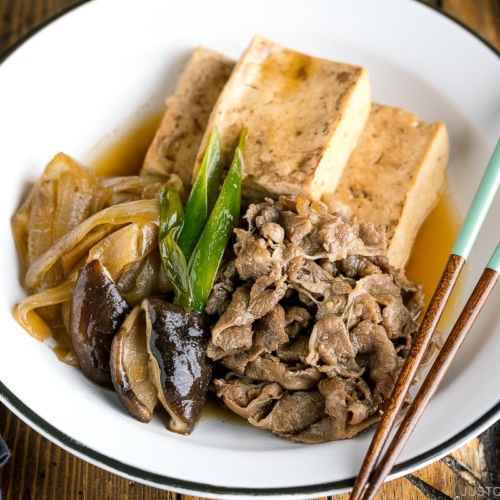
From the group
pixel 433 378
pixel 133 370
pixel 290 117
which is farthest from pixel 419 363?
pixel 290 117

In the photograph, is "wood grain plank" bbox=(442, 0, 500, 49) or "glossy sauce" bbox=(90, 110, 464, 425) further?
"wood grain plank" bbox=(442, 0, 500, 49)

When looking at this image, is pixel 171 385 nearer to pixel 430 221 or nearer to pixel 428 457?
pixel 428 457

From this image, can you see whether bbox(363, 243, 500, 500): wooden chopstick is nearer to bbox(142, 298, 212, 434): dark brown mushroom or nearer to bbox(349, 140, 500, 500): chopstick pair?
bbox(349, 140, 500, 500): chopstick pair

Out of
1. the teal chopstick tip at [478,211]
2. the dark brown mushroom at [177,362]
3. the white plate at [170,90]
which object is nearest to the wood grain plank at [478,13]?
the white plate at [170,90]

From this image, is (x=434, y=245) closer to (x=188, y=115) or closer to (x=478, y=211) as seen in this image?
(x=478, y=211)

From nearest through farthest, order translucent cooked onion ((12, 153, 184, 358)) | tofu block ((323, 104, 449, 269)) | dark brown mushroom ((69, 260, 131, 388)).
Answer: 1. dark brown mushroom ((69, 260, 131, 388))
2. translucent cooked onion ((12, 153, 184, 358))
3. tofu block ((323, 104, 449, 269))

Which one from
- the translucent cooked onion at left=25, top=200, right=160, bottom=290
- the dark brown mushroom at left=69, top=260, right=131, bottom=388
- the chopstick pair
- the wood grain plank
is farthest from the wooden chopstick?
the wood grain plank
